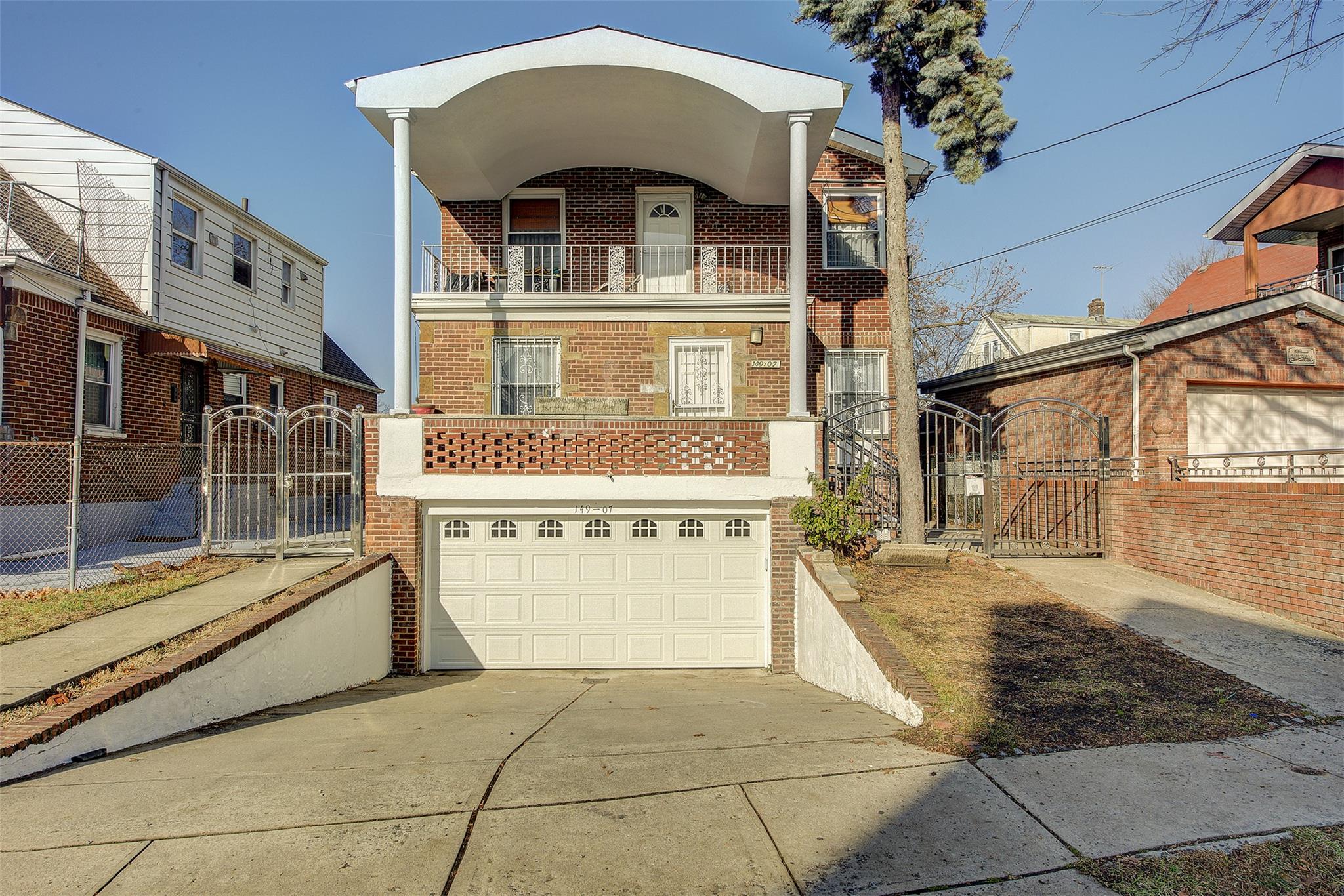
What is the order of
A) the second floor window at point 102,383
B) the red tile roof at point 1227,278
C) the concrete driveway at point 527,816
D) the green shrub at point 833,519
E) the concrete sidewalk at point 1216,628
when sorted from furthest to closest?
the red tile roof at point 1227,278 → the second floor window at point 102,383 → the green shrub at point 833,519 → the concrete sidewalk at point 1216,628 → the concrete driveway at point 527,816

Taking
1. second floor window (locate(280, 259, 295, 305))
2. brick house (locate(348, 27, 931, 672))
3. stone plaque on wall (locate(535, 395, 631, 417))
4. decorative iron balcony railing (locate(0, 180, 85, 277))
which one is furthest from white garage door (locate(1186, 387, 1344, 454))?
second floor window (locate(280, 259, 295, 305))

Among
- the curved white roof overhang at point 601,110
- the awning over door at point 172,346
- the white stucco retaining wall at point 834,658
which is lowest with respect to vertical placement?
the white stucco retaining wall at point 834,658

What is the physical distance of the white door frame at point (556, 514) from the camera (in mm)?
9664

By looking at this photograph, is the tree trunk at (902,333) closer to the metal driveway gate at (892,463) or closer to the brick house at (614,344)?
the metal driveway gate at (892,463)

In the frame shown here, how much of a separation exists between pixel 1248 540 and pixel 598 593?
25.1ft

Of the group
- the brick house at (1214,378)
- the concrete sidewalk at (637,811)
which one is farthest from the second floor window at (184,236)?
the brick house at (1214,378)

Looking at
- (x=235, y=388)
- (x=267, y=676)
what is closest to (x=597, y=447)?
(x=267, y=676)

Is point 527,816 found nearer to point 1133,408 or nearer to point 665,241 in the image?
point 1133,408

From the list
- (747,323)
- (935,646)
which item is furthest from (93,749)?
(747,323)

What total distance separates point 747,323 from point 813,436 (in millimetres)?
3681

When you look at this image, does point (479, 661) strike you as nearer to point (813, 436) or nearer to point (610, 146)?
point (813, 436)

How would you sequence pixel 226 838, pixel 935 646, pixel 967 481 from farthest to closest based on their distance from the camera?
pixel 967 481
pixel 935 646
pixel 226 838

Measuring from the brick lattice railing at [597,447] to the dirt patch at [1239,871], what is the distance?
6633 millimetres

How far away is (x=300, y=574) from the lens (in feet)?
28.3
